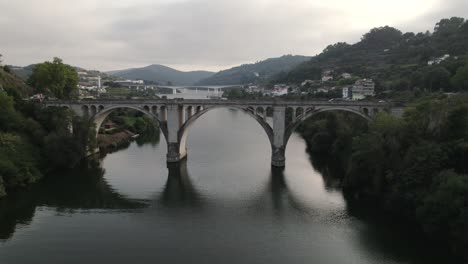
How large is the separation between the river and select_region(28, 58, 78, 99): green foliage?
42.0 ft

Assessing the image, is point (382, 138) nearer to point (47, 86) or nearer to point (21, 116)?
point (21, 116)

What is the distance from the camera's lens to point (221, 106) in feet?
104

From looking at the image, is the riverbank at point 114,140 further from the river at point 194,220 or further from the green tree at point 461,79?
the green tree at point 461,79

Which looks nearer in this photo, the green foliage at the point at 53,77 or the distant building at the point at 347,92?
the green foliage at the point at 53,77

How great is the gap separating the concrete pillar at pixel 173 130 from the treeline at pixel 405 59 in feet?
74.3

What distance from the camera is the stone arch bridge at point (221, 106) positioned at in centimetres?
3002

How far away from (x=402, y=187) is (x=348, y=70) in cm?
6638

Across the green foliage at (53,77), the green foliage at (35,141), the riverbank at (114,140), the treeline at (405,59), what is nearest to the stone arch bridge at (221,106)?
the green foliage at (35,141)

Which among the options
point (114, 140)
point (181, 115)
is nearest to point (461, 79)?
point (181, 115)

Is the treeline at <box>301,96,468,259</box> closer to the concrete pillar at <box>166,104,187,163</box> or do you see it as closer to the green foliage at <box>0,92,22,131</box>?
the concrete pillar at <box>166,104,187,163</box>

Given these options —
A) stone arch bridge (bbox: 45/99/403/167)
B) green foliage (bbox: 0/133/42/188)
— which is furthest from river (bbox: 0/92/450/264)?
stone arch bridge (bbox: 45/99/403/167)

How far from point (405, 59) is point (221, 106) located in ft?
161

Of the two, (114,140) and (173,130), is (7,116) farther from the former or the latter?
(114,140)

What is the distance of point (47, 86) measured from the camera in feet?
130
